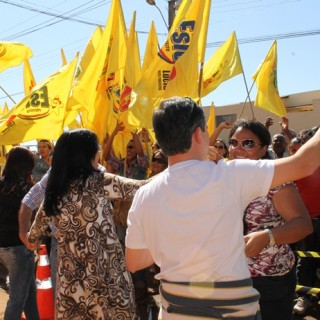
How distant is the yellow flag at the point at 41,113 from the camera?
244 inches

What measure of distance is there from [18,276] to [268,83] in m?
5.43

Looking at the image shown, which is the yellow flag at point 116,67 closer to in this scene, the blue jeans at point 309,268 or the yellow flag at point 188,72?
the yellow flag at point 188,72

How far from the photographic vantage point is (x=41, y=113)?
6379mm

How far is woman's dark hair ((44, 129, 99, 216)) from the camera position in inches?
110

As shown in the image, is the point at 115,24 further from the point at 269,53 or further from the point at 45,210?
the point at 45,210

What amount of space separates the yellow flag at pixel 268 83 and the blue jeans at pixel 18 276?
16.4 feet

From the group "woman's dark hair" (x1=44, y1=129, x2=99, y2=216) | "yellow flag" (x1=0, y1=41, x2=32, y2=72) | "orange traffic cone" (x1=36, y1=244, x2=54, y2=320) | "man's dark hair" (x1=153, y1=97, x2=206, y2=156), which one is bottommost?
"orange traffic cone" (x1=36, y1=244, x2=54, y2=320)

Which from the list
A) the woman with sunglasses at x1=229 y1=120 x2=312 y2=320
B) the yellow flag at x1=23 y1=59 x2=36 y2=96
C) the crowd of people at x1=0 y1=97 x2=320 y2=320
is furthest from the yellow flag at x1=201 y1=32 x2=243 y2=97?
the woman with sunglasses at x1=229 y1=120 x2=312 y2=320

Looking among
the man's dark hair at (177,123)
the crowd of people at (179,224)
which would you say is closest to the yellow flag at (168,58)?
the crowd of people at (179,224)

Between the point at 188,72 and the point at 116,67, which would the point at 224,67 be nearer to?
the point at 188,72

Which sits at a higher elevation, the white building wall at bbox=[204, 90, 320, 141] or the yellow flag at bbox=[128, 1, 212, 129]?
the yellow flag at bbox=[128, 1, 212, 129]

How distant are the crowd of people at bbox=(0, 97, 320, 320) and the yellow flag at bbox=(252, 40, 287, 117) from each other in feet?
9.54

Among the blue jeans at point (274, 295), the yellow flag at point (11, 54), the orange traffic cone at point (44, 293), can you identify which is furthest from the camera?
the yellow flag at point (11, 54)

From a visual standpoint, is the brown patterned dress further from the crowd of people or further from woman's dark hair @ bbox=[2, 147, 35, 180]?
woman's dark hair @ bbox=[2, 147, 35, 180]
